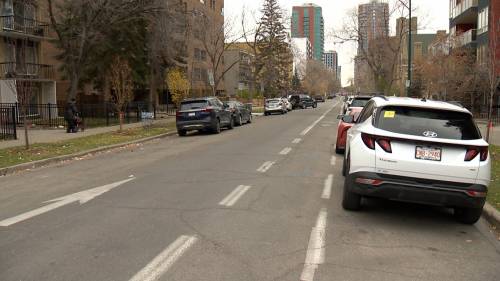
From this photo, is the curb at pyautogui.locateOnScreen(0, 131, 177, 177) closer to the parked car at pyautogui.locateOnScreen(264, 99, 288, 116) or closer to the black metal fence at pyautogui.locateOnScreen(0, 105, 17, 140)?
the black metal fence at pyautogui.locateOnScreen(0, 105, 17, 140)

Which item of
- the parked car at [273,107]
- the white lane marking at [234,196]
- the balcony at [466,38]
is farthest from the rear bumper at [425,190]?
the balcony at [466,38]

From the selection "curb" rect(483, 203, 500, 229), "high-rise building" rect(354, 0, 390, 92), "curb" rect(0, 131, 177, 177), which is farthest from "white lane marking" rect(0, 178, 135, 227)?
"high-rise building" rect(354, 0, 390, 92)

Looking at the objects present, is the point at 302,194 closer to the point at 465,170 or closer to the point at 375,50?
the point at 465,170

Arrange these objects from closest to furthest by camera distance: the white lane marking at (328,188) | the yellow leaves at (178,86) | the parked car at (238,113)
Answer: the white lane marking at (328,188) < the parked car at (238,113) < the yellow leaves at (178,86)

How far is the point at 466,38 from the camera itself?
4628 centimetres

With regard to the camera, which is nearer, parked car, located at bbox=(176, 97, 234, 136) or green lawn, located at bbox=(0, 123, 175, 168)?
green lawn, located at bbox=(0, 123, 175, 168)

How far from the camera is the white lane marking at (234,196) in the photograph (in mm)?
8258

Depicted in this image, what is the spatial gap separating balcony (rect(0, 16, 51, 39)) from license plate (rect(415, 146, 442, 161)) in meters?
30.0

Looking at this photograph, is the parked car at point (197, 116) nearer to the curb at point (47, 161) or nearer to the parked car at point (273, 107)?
the curb at point (47, 161)

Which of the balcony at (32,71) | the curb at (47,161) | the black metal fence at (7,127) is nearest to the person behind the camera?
the curb at (47,161)

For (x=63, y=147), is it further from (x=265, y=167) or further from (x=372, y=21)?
(x=372, y=21)

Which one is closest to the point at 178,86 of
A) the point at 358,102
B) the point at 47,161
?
the point at 358,102

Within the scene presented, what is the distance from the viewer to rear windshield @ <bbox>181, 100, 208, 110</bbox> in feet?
77.1

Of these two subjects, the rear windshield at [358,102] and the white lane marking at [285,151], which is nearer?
the white lane marking at [285,151]
